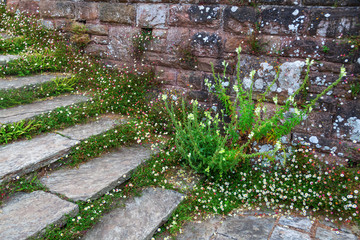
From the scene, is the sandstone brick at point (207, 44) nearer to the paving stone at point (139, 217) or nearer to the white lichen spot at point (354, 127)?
the white lichen spot at point (354, 127)

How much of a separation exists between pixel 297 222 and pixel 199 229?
95 cm

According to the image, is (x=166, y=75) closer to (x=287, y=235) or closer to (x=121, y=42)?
→ (x=121, y=42)

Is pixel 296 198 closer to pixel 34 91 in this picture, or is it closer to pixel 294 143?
pixel 294 143

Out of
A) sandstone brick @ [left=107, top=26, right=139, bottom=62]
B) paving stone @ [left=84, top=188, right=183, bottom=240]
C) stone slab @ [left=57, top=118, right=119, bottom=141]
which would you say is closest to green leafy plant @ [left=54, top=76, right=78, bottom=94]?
sandstone brick @ [left=107, top=26, right=139, bottom=62]

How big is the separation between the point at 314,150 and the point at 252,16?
5.60ft

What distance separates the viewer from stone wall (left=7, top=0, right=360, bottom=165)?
279 centimetres

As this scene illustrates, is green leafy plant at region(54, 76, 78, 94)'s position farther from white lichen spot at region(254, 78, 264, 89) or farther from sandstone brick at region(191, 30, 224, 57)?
white lichen spot at region(254, 78, 264, 89)

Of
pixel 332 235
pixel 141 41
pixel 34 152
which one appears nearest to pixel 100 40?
pixel 141 41

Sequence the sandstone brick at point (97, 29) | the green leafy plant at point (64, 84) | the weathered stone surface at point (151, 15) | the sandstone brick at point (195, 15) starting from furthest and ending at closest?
1. the sandstone brick at point (97, 29)
2. the green leafy plant at point (64, 84)
3. the weathered stone surface at point (151, 15)
4. the sandstone brick at point (195, 15)

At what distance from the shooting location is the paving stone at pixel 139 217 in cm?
217

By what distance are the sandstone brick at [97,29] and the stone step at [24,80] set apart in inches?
34.9

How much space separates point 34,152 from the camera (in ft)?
8.70

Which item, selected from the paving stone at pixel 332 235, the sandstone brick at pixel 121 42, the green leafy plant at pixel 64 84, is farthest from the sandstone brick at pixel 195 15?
the paving stone at pixel 332 235

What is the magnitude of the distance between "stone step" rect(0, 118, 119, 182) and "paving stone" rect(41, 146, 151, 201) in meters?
0.18
